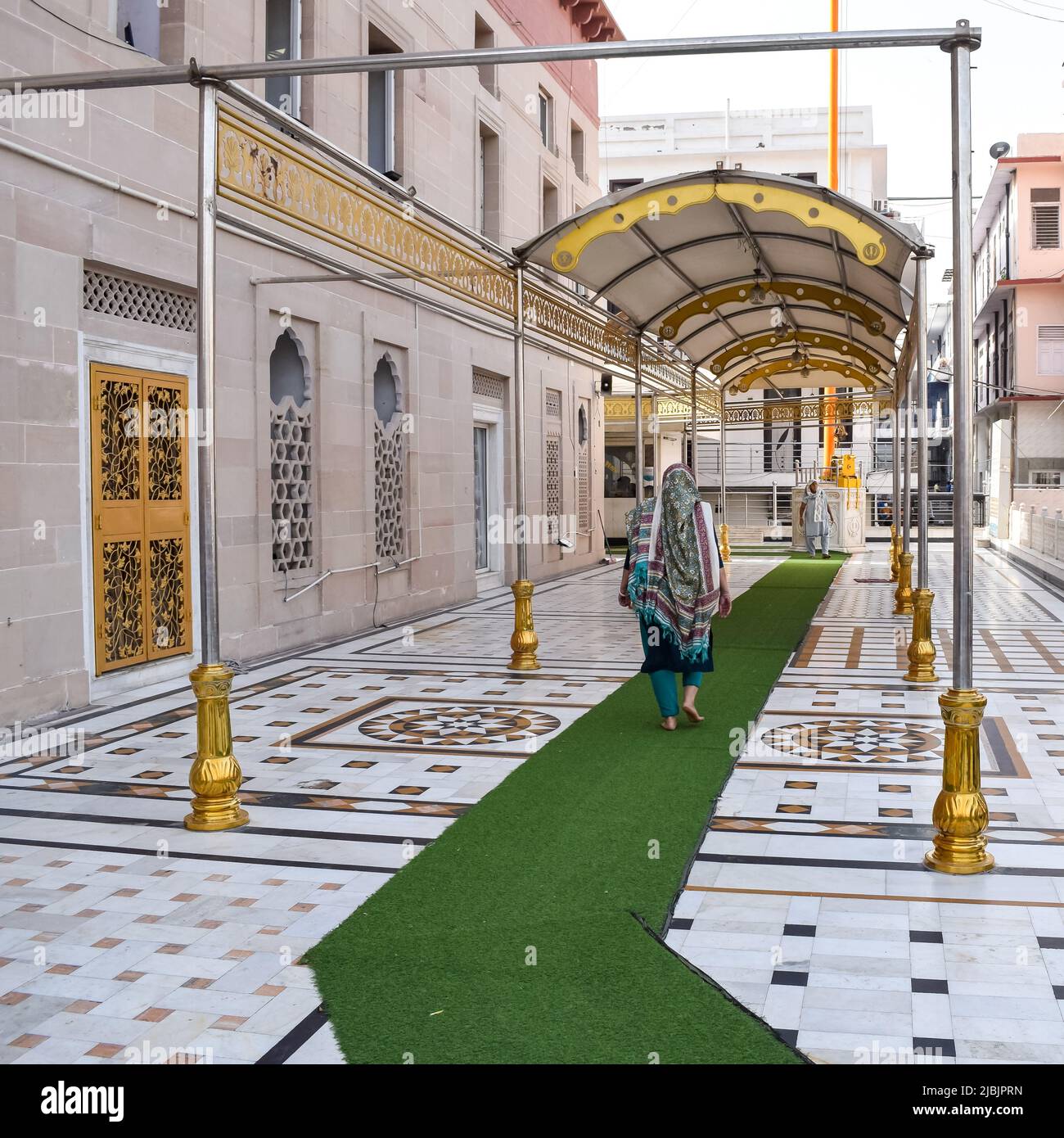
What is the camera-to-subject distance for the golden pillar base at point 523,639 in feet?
29.5

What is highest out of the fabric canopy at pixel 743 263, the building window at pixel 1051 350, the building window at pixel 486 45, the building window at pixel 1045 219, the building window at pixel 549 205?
the building window at pixel 1045 219

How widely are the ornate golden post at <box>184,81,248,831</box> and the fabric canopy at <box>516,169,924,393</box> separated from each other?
11.6 ft

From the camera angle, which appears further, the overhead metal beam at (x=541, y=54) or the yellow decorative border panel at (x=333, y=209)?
the yellow decorative border panel at (x=333, y=209)

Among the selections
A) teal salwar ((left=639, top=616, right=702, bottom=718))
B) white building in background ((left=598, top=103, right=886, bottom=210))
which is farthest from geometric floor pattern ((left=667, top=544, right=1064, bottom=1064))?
white building in background ((left=598, top=103, right=886, bottom=210))

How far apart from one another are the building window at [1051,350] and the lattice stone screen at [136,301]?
25.4m

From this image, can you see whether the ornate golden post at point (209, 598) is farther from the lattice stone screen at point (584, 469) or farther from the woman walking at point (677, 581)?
the lattice stone screen at point (584, 469)

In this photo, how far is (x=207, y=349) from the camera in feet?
16.4

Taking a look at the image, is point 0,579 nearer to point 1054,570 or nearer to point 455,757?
point 455,757

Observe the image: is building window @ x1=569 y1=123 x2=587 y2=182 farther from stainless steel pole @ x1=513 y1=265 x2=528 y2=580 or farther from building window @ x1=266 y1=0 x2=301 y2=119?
stainless steel pole @ x1=513 y1=265 x2=528 y2=580

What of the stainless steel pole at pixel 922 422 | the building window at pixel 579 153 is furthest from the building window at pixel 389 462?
the building window at pixel 579 153

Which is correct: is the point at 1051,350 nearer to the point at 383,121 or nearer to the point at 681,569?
the point at 383,121

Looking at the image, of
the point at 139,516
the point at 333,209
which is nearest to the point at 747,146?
the point at 139,516
